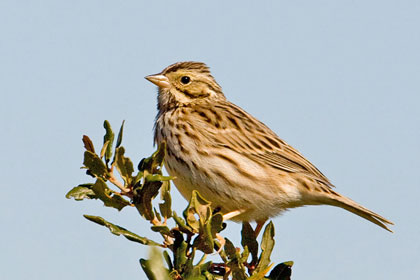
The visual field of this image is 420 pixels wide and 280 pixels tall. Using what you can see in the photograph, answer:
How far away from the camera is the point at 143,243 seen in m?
3.54

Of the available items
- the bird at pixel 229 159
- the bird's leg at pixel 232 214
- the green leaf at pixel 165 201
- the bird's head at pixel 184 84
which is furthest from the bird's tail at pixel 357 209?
the green leaf at pixel 165 201

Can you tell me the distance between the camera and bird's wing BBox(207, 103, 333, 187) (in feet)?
21.7

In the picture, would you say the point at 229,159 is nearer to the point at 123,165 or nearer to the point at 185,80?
the point at 185,80

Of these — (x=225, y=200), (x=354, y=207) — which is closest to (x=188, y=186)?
(x=225, y=200)

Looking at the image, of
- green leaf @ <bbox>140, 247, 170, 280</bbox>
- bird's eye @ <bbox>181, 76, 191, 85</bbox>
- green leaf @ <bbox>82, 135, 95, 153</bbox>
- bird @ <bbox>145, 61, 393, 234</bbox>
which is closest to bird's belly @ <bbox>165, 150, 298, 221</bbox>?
bird @ <bbox>145, 61, 393, 234</bbox>

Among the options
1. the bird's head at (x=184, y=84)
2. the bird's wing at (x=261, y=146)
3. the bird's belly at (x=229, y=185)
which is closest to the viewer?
the bird's belly at (x=229, y=185)

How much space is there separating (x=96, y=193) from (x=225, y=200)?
8.50 ft

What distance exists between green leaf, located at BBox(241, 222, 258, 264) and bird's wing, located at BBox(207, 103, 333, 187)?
2.17 m

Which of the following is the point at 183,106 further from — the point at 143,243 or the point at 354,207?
the point at 143,243

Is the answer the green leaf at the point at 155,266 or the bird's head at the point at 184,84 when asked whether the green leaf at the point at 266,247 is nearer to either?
the green leaf at the point at 155,266

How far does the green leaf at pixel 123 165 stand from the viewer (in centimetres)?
356

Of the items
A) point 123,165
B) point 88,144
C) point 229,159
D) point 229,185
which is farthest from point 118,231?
point 229,159

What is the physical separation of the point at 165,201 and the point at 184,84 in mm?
3482

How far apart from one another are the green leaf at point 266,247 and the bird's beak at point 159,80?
9.62ft
